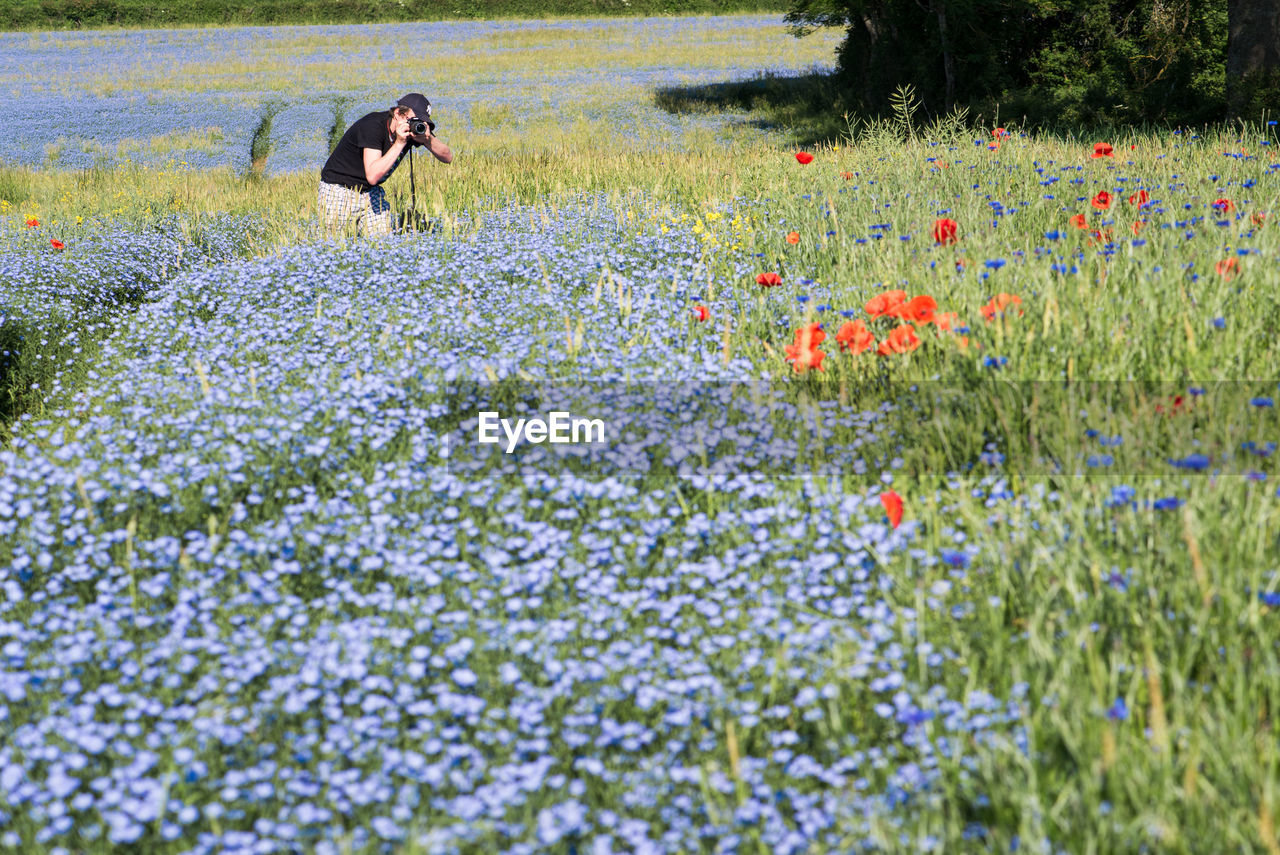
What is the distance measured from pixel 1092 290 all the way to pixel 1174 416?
1.28 metres

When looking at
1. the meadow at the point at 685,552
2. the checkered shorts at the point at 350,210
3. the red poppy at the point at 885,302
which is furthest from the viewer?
the checkered shorts at the point at 350,210

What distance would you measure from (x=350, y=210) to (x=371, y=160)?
51 cm

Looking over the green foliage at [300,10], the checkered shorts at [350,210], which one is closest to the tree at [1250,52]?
the checkered shorts at [350,210]

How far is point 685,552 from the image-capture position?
295 centimetres

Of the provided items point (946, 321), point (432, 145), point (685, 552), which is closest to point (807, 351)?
point (946, 321)

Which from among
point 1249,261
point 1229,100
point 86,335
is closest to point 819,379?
point 1249,261

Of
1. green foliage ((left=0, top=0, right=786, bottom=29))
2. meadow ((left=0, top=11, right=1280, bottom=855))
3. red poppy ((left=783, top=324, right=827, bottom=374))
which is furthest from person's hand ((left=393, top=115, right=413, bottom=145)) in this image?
green foliage ((left=0, top=0, right=786, bottom=29))

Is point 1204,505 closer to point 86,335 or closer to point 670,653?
point 670,653

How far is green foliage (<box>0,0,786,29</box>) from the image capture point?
48.6 meters

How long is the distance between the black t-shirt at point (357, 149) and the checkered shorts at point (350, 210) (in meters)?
0.08

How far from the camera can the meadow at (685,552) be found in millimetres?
2049

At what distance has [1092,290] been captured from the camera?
4.15 m

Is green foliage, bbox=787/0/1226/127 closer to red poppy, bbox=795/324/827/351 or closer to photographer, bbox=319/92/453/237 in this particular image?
photographer, bbox=319/92/453/237

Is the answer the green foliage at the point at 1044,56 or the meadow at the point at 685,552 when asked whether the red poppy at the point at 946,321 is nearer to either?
the meadow at the point at 685,552
